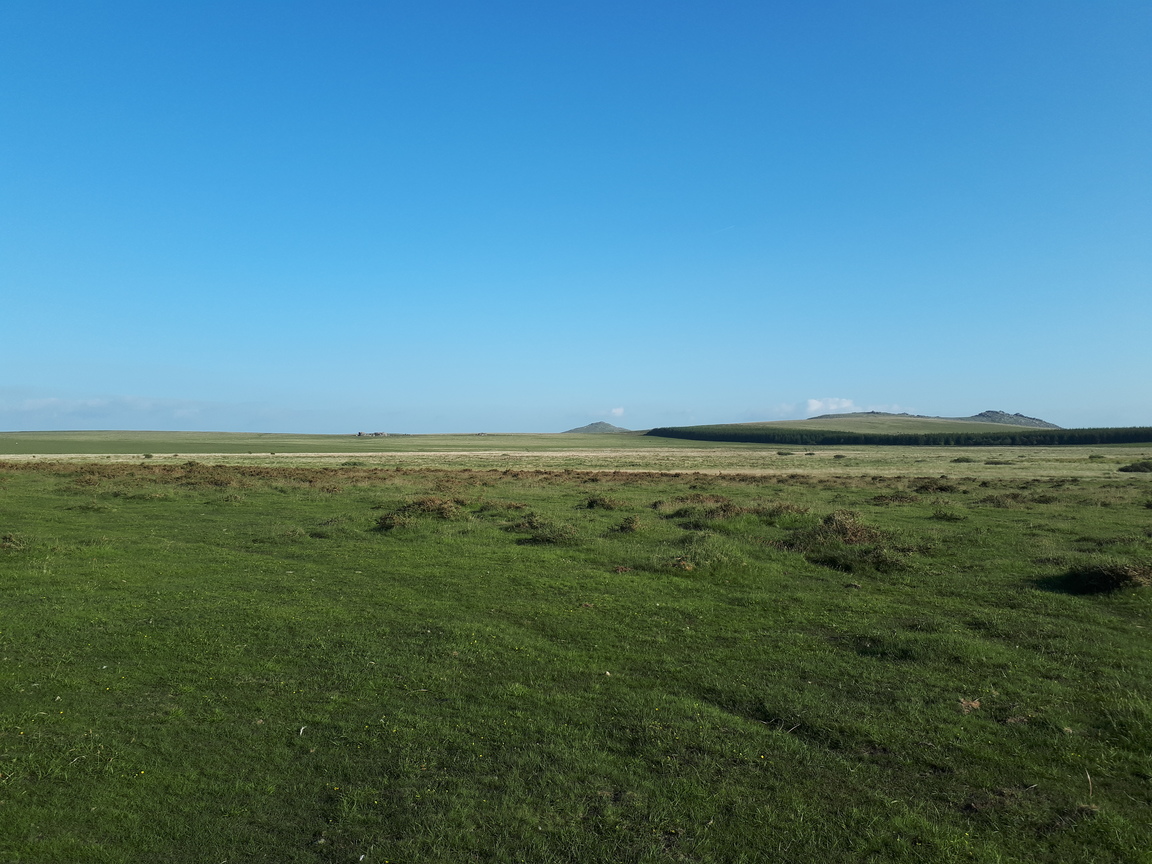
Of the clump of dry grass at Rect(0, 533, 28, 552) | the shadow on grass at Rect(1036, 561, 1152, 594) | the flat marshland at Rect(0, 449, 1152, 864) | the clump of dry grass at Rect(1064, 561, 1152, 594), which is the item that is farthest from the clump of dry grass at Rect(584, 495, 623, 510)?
the clump of dry grass at Rect(0, 533, 28, 552)

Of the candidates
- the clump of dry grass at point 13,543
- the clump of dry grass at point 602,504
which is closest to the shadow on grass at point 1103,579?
the clump of dry grass at point 602,504

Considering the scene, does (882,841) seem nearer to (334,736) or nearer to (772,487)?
(334,736)

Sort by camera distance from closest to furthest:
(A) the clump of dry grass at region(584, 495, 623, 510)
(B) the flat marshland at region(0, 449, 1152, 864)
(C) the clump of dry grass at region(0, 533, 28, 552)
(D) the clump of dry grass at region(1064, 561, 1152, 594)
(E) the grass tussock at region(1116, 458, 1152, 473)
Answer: (B) the flat marshland at region(0, 449, 1152, 864), (D) the clump of dry grass at region(1064, 561, 1152, 594), (C) the clump of dry grass at region(0, 533, 28, 552), (A) the clump of dry grass at region(584, 495, 623, 510), (E) the grass tussock at region(1116, 458, 1152, 473)

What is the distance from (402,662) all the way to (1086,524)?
29.0 metres

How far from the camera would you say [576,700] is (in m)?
10.6

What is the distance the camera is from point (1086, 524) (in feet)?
92.3

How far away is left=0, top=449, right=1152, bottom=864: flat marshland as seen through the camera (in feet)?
23.4

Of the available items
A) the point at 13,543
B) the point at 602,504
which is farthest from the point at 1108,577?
the point at 13,543

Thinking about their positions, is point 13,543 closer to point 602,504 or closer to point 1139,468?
point 602,504

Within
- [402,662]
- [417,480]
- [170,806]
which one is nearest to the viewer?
[170,806]

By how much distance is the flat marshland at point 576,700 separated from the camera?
281 inches

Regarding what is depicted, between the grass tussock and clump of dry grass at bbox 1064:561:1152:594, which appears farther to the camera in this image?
the grass tussock

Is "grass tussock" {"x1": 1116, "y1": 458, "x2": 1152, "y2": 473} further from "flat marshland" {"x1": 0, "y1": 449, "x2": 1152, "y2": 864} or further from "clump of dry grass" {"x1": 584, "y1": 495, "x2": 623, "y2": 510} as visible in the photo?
"clump of dry grass" {"x1": 584, "y1": 495, "x2": 623, "y2": 510}

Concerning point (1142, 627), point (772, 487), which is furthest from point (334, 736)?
point (772, 487)
